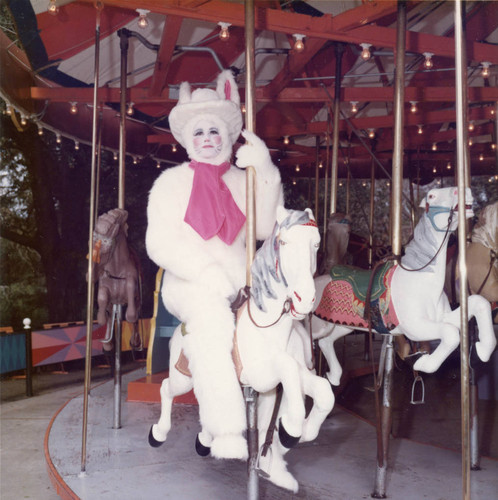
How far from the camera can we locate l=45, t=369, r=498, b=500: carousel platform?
345 cm

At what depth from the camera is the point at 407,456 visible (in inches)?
160

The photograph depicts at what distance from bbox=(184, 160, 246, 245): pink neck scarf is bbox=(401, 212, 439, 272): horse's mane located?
3.10 feet

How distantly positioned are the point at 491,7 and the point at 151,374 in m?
4.47

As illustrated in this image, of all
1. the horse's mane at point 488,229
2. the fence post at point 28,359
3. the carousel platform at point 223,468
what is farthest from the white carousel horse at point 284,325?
the fence post at point 28,359

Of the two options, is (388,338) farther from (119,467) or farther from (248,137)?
(119,467)

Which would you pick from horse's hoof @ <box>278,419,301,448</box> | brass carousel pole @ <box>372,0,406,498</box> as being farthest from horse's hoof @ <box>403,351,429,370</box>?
horse's hoof @ <box>278,419,301,448</box>

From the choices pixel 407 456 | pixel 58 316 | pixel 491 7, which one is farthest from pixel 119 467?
pixel 58 316

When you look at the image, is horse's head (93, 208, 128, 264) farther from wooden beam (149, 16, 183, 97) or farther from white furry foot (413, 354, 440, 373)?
white furry foot (413, 354, 440, 373)

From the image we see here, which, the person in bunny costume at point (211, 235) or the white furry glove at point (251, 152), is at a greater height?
the white furry glove at point (251, 152)

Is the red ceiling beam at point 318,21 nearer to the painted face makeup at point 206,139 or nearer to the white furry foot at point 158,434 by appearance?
the painted face makeup at point 206,139

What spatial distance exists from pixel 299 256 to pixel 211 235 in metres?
0.95

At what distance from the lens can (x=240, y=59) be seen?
641 centimetres

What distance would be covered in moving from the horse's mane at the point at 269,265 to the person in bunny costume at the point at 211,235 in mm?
300

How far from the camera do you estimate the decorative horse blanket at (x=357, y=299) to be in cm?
341
